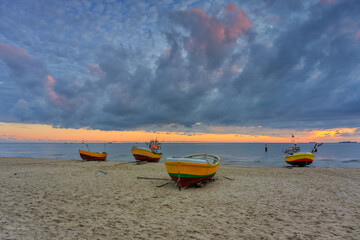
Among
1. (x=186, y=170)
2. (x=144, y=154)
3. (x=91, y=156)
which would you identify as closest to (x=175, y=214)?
(x=186, y=170)

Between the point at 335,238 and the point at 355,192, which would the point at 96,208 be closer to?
the point at 335,238

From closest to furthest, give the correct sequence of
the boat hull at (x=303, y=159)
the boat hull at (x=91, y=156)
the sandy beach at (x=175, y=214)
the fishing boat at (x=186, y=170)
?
the sandy beach at (x=175, y=214), the fishing boat at (x=186, y=170), the boat hull at (x=303, y=159), the boat hull at (x=91, y=156)

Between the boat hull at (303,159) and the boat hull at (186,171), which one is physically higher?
the boat hull at (186,171)

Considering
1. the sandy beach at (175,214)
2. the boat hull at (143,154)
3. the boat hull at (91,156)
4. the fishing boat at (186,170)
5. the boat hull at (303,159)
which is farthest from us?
the boat hull at (91,156)

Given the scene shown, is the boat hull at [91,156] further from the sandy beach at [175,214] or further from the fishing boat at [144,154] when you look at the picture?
the sandy beach at [175,214]

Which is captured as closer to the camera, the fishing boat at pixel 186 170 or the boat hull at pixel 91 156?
the fishing boat at pixel 186 170

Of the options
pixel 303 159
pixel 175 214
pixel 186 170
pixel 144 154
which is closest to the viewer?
pixel 175 214

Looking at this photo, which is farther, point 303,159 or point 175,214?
point 303,159

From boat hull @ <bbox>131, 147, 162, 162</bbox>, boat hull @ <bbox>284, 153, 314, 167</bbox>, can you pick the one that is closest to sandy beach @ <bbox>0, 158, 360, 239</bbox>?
boat hull @ <bbox>284, 153, 314, 167</bbox>

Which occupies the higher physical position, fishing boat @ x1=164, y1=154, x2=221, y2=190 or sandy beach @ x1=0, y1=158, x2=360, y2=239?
fishing boat @ x1=164, y1=154, x2=221, y2=190

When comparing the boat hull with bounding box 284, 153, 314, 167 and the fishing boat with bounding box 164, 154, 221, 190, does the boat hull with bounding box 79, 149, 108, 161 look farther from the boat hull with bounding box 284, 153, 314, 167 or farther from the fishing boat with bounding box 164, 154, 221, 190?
the boat hull with bounding box 284, 153, 314, 167

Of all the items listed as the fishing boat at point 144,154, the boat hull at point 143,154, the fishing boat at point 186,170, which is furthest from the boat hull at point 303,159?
the fishing boat at point 186,170

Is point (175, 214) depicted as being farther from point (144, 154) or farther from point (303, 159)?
point (303, 159)

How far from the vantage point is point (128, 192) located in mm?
11344
